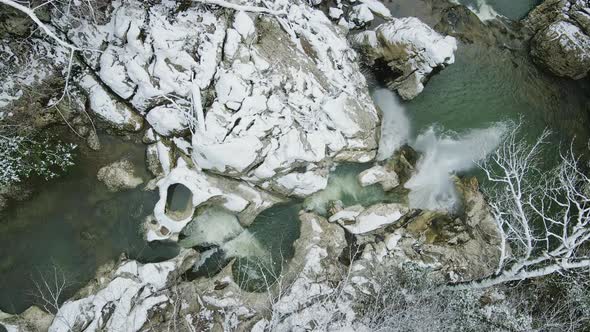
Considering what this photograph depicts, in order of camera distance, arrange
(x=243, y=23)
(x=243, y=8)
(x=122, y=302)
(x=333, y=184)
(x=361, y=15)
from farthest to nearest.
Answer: (x=361, y=15) < (x=333, y=184) < (x=243, y=23) < (x=243, y=8) < (x=122, y=302)

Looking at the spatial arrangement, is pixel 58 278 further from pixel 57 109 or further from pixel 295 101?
pixel 295 101

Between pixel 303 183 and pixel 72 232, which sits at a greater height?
pixel 303 183

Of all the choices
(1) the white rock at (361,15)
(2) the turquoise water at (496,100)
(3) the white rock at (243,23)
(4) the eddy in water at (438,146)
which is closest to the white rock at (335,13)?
(1) the white rock at (361,15)

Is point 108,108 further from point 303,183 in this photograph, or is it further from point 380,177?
point 380,177

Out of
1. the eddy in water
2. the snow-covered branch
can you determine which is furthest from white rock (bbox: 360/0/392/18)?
the snow-covered branch

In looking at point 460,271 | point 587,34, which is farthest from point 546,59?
point 460,271

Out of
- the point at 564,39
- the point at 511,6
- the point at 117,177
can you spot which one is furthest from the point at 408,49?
the point at 117,177
